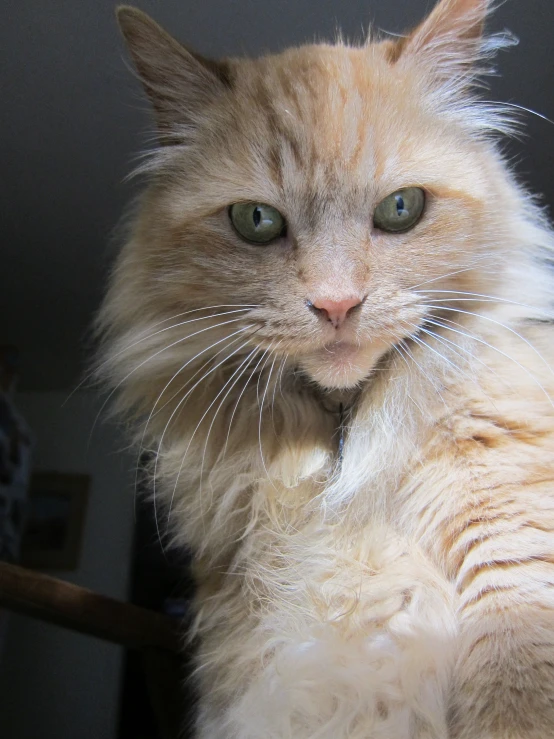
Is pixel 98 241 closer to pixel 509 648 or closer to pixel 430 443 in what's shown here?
pixel 430 443

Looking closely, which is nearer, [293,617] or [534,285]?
[293,617]

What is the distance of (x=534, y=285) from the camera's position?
1.19 m

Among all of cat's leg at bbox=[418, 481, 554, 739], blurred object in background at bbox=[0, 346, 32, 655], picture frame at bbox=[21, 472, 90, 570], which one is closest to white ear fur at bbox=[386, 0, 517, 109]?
cat's leg at bbox=[418, 481, 554, 739]

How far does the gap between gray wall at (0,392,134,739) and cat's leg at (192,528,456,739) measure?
95cm

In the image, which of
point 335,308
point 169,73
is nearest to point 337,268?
point 335,308

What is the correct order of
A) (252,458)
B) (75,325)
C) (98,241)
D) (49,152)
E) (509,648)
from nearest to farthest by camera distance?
(509,648) → (252,458) → (49,152) → (98,241) → (75,325)

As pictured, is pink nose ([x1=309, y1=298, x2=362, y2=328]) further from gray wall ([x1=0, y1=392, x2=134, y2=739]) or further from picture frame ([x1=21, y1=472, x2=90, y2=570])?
picture frame ([x1=21, y1=472, x2=90, y2=570])

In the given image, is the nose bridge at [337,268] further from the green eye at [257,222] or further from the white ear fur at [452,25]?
the white ear fur at [452,25]

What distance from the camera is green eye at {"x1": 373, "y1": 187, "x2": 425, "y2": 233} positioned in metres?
1.04

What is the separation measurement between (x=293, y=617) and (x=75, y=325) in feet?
5.44

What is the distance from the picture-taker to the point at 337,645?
995 mm

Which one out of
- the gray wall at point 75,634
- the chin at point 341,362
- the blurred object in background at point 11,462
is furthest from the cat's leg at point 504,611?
the blurred object in background at point 11,462

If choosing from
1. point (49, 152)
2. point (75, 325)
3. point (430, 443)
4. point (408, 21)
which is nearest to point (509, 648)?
point (430, 443)

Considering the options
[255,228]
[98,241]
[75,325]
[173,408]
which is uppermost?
[98,241]
